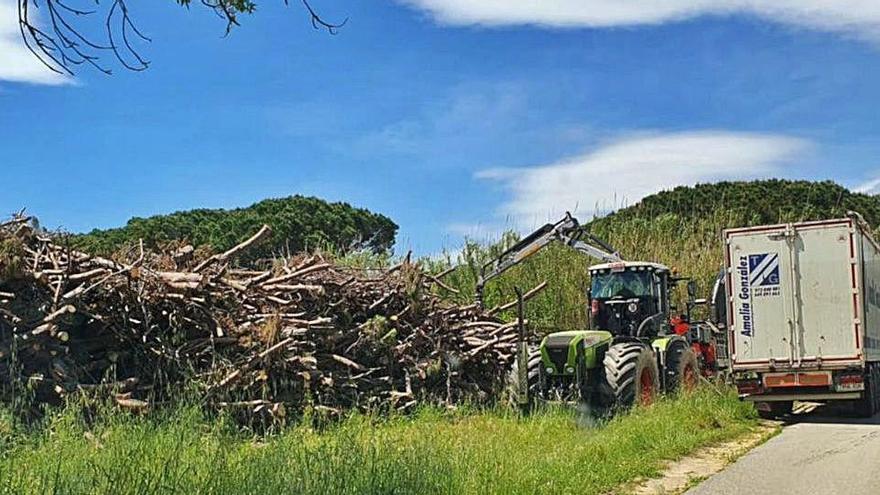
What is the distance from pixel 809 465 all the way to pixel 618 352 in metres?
4.16

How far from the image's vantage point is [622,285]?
17.7 metres

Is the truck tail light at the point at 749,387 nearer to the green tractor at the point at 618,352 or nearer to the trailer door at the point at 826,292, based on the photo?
the trailer door at the point at 826,292

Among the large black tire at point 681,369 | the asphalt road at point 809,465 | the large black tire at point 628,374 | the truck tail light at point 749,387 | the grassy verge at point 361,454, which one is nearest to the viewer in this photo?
the grassy verge at point 361,454

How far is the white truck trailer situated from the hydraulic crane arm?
4.13m

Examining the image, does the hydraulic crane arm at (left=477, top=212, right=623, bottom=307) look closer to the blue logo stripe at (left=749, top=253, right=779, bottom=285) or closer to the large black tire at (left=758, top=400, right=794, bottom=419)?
the blue logo stripe at (left=749, top=253, right=779, bottom=285)

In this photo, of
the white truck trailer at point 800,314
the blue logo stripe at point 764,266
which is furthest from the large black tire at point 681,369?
the blue logo stripe at point 764,266

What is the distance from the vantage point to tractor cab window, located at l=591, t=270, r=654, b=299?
17.6 metres

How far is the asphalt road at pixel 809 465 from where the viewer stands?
10.2 meters

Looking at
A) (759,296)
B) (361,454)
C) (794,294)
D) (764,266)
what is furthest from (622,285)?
(361,454)

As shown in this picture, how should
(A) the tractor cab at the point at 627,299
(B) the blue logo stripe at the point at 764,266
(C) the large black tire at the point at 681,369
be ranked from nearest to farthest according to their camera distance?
1. (B) the blue logo stripe at the point at 764,266
2. (C) the large black tire at the point at 681,369
3. (A) the tractor cab at the point at 627,299

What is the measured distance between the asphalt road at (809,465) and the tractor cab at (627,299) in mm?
3158

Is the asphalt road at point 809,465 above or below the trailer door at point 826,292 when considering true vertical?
below

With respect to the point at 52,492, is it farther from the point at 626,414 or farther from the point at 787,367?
the point at 787,367

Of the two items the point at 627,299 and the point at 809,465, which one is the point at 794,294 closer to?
the point at 627,299
